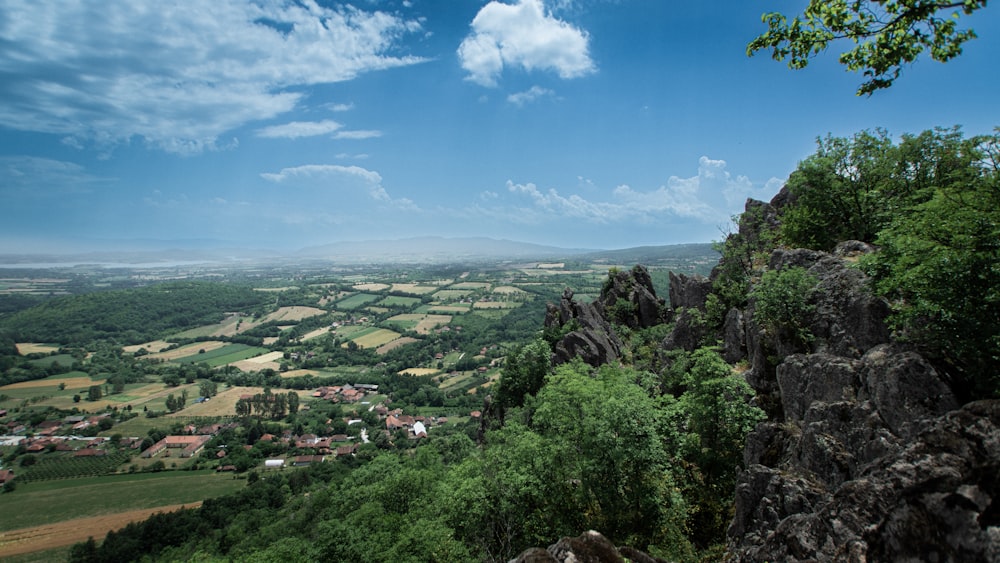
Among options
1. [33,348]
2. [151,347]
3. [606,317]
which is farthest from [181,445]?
[33,348]

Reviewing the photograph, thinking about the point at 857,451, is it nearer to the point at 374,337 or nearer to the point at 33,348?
the point at 374,337

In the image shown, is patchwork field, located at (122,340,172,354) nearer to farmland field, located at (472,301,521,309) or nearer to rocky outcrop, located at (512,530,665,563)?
farmland field, located at (472,301,521,309)

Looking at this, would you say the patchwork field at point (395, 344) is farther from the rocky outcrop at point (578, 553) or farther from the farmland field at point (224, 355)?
the rocky outcrop at point (578, 553)

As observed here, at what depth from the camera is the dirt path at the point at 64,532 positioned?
174ft

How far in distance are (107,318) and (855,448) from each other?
9695 inches

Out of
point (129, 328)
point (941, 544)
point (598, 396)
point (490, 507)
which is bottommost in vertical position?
point (129, 328)

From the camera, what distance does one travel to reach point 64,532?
56031mm

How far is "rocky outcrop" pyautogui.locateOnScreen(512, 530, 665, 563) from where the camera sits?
8.78 metres

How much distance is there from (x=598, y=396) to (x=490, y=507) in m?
7.93

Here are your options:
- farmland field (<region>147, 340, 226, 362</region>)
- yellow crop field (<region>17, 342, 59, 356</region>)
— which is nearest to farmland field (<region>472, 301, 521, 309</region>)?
farmland field (<region>147, 340, 226, 362</region>)

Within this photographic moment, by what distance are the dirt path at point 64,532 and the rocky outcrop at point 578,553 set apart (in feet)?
253

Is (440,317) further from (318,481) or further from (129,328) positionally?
(129,328)

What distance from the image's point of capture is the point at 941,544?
5.74 metres

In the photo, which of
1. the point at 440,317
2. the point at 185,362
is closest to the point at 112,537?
the point at 185,362
